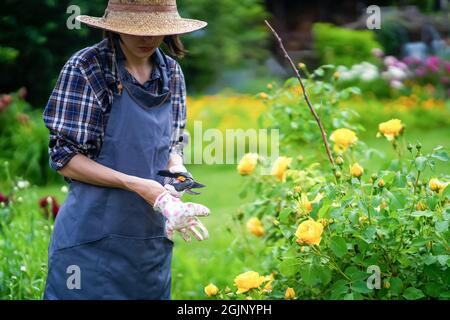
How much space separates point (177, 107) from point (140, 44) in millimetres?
323

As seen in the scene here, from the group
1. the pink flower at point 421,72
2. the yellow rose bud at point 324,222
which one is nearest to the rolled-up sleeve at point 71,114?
the yellow rose bud at point 324,222

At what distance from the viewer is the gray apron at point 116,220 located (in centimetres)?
255

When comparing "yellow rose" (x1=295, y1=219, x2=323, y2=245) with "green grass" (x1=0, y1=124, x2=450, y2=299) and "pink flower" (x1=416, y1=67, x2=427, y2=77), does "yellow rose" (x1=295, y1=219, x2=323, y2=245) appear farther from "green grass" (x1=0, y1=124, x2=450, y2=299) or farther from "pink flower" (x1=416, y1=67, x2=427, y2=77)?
"pink flower" (x1=416, y1=67, x2=427, y2=77)

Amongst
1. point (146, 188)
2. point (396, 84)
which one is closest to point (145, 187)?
point (146, 188)

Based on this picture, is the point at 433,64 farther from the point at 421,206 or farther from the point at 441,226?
the point at 441,226

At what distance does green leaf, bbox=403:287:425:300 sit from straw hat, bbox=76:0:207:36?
42.4 inches

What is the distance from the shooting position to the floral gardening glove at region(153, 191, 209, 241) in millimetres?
2303

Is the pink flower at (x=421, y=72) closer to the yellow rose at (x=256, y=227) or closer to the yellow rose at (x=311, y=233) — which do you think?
the yellow rose at (x=256, y=227)

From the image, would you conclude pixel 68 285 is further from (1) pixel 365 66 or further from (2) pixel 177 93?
(1) pixel 365 66

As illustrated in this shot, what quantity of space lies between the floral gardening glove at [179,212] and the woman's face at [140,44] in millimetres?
500

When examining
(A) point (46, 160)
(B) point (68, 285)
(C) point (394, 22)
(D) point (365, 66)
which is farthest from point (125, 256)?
(C) point (394, 22)

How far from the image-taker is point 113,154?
2561mm
